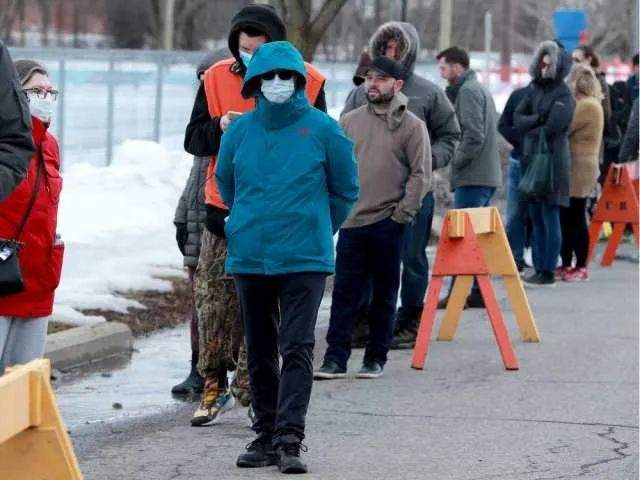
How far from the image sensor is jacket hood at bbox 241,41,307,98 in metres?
6.90

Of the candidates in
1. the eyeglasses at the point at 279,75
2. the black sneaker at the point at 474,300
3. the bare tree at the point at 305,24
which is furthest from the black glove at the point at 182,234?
the bare tree at the point at 305,24

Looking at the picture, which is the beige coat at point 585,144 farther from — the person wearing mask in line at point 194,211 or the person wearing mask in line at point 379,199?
the person wearing mask in line at point 194,211

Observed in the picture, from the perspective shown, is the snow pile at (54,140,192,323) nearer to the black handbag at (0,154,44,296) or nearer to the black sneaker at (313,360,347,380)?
the black sneaker at (313,360,347,380)

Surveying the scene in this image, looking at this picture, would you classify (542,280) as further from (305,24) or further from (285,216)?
(285,216)

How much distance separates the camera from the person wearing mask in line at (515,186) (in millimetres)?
14281

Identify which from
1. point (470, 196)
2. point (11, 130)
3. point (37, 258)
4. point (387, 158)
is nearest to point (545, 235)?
point (470, 196)

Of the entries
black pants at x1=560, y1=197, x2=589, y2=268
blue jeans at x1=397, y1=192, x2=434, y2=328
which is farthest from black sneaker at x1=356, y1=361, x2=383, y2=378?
black pants at x1=560, y1=197, x2=589, y2=268

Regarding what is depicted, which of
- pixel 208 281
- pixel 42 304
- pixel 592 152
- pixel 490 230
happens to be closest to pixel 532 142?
pixel 592 152

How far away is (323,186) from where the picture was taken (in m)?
7.06

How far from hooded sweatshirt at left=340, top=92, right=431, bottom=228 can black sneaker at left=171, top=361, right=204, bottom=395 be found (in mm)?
1170

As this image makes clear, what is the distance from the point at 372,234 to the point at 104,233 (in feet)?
21.8

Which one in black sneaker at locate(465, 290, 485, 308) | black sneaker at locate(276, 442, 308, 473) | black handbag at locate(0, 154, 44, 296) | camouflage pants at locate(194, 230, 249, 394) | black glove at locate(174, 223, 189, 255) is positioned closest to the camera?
black handbag at locate(0, 154, 44, 296)

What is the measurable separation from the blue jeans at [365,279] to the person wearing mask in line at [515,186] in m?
4.92

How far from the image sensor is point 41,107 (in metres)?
6.67
